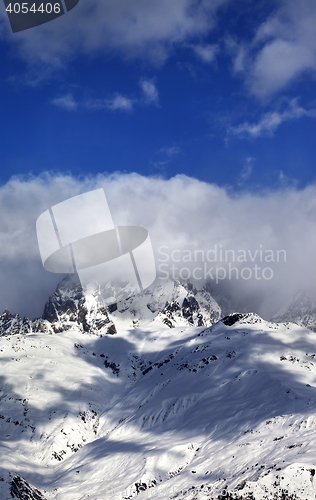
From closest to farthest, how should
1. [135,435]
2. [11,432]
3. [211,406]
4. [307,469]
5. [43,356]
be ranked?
Result: [307,469] < [211,406] < [135,435] < [11,432] < [43,356]

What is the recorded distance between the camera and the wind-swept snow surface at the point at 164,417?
130 ft

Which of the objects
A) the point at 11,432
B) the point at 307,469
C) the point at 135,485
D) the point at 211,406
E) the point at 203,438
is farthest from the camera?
the point at 11,432

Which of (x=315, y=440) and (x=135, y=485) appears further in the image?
(x=135, y=485)

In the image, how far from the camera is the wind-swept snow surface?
39.6 meters

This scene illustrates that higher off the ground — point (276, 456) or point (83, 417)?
point (276, 456)

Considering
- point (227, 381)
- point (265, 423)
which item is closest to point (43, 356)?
point (227, 381)

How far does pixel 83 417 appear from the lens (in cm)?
10550

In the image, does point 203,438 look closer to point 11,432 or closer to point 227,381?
point 227,381

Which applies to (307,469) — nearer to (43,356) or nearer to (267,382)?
(267,382)

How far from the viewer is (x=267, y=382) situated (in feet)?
250

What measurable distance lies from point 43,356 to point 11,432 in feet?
132

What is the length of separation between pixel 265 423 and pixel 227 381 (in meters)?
32.5

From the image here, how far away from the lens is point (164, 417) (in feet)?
269

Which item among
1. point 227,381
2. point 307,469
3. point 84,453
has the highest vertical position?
point 307,469
